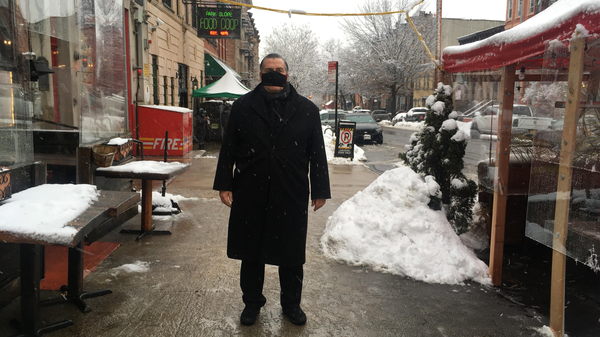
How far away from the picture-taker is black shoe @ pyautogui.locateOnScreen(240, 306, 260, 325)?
11.2 ft

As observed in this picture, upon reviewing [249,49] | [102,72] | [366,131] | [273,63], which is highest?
[249,49]

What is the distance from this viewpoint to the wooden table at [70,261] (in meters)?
2.69

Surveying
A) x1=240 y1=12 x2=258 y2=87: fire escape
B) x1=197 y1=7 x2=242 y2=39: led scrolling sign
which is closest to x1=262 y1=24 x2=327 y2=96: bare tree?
x1=240 y1=12 x2=258 y2=87: fire escape

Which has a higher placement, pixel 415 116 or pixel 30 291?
pixel 415 116

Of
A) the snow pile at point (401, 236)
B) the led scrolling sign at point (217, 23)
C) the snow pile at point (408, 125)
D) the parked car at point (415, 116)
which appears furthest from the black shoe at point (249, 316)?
the parked car at point (415, 116)

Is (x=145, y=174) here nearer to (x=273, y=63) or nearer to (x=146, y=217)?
(x=146, y=217)

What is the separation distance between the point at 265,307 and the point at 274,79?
181cm

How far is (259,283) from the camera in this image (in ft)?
11.4

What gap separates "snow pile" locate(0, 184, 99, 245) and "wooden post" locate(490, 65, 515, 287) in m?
3.48

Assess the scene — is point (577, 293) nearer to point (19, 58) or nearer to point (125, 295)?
point (125, 295)

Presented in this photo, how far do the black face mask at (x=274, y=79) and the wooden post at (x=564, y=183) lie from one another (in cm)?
199

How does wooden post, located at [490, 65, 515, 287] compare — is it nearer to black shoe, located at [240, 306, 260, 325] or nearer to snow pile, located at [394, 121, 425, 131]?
black shoe, located at [240, 306, 260, 325]

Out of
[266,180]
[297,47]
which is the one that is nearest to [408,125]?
[297,47]

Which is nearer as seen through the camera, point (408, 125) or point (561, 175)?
point (561, 175)
